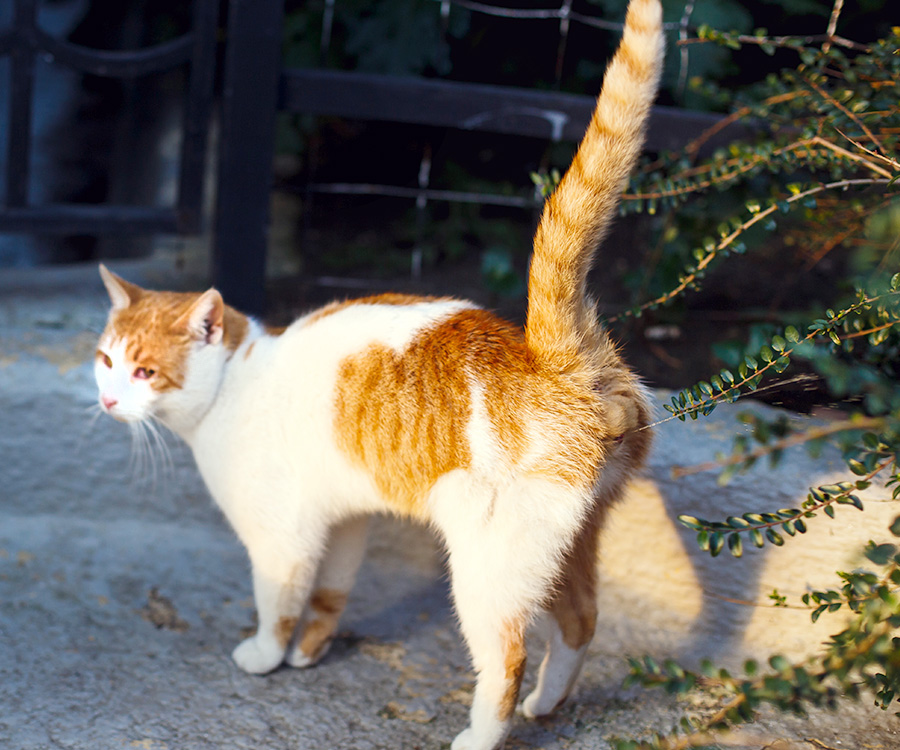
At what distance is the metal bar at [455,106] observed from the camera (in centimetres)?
254

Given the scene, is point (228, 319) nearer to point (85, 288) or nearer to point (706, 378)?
point (85, 288)

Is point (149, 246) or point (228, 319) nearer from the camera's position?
point (228, 319)

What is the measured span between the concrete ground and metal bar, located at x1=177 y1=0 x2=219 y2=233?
49cm

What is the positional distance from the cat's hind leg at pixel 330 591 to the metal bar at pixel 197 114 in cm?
130

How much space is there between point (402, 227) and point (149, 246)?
1.13 metres

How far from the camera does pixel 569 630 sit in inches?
69.6

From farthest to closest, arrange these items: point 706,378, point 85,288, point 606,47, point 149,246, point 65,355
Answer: point 149,246, point 606,47, point 85,288, point 706,378, point 65,355

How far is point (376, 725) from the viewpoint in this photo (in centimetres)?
179

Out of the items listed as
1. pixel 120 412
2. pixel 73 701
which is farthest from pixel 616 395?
pixel 73 701

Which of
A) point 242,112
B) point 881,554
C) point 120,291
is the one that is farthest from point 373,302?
point 881,554

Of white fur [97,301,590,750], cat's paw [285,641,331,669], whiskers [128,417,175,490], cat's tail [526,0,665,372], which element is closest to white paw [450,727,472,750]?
white fur [97,301,590,750]

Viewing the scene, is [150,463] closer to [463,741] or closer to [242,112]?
[242,112]

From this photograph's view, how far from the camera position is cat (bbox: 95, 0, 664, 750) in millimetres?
1495

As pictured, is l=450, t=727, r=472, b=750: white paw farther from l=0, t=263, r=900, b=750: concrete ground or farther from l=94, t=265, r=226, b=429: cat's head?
l=94, t=265, r=226, b=429: cat's head
